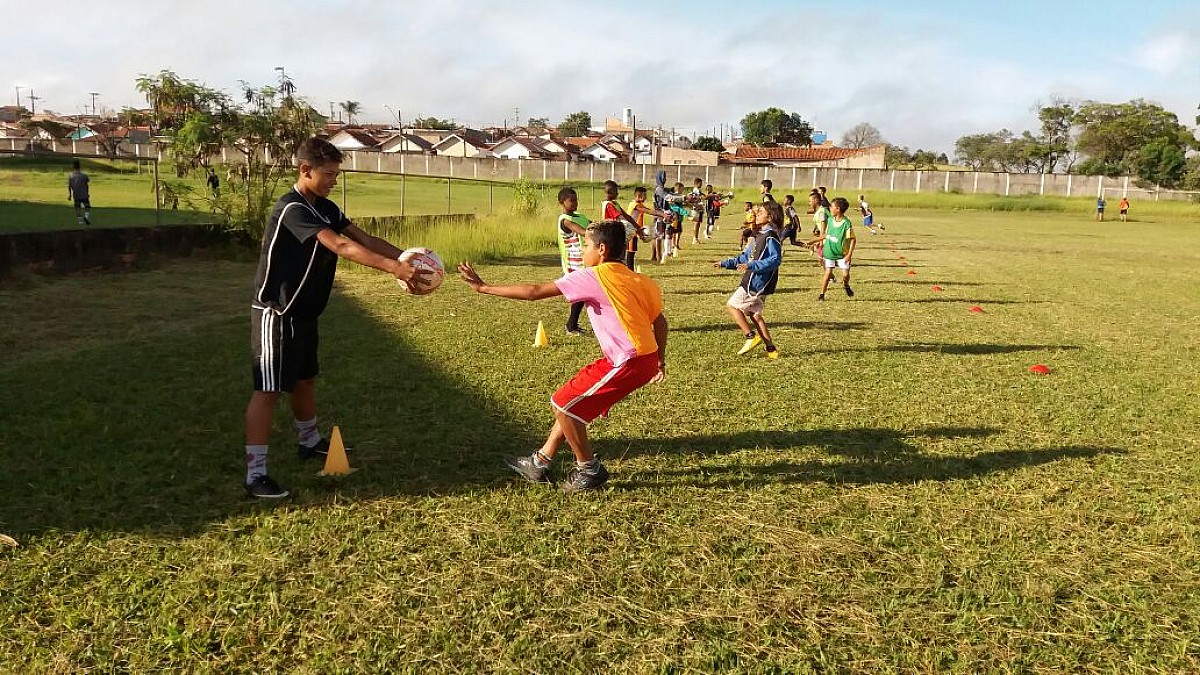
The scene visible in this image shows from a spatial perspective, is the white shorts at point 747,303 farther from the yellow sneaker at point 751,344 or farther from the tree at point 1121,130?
the tree at point 1121,130

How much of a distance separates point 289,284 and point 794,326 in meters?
7.33

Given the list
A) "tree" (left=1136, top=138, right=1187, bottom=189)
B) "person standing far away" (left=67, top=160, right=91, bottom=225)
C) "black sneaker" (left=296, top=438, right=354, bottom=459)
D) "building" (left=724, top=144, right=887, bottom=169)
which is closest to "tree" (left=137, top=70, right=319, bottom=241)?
"person standing far away" (left=67, top=160, right=91, bottom=225)

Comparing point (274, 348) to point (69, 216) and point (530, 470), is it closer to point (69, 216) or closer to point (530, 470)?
point (530, 470)

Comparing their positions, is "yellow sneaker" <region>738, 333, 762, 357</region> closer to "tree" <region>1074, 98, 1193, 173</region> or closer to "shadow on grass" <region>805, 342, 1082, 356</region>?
"shadow on grass" <region>805, 342, 1082, 356</region>

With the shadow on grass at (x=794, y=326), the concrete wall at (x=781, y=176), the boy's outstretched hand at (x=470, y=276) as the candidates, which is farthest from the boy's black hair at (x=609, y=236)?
the concrete wall at (x=781, y=176)

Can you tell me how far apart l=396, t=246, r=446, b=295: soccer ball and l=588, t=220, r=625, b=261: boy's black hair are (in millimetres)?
834

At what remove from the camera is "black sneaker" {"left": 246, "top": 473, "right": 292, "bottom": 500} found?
4.39m

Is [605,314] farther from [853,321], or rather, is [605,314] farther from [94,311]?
[94,311]

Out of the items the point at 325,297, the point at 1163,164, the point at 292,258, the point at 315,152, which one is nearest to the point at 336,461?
the point at 325,297

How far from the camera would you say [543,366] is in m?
7.85

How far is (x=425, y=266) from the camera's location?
14.2ft

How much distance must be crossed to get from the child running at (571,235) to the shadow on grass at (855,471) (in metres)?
3.85

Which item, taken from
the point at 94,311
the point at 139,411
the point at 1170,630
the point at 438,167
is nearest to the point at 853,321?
the point at 1170,630

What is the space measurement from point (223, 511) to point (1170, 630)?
442 centimetres
